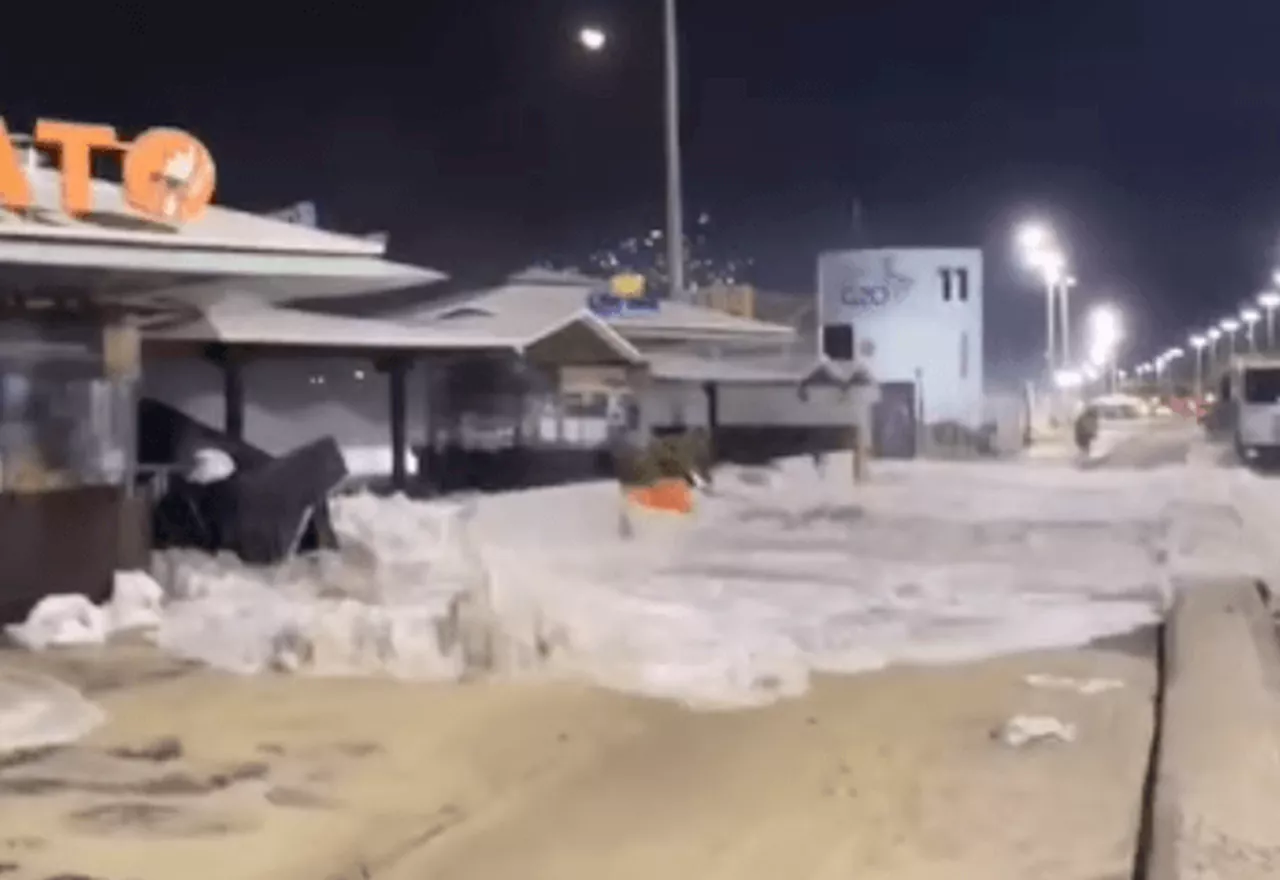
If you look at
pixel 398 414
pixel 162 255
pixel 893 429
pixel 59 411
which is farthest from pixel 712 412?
pixel 162 255

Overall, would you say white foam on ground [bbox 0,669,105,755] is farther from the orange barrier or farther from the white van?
the white van

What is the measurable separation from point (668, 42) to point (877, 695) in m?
24.8

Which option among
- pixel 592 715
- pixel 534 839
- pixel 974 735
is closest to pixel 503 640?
pixel 592 715

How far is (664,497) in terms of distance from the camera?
30438mm

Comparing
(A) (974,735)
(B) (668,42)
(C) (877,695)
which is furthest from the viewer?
(B) (668,42)

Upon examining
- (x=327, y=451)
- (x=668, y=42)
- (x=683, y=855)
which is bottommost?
(x=683, y=855)

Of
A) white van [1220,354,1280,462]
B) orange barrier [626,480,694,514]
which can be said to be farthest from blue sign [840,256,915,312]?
orange barrier [626,480,694,514]

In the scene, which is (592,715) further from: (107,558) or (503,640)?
(107,558)

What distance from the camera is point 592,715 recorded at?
12867 mm

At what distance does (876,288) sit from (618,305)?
30.4 metres

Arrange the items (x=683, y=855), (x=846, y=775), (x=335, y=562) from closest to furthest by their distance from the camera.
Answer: (x=683, y=855)
(x=846, y=775)
(x=335, y=562)

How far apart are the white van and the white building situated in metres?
12.3

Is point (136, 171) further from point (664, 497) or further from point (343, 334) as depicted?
point (664, 497)

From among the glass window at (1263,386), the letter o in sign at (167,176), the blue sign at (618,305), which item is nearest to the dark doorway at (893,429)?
the glass window at (1263,386)
